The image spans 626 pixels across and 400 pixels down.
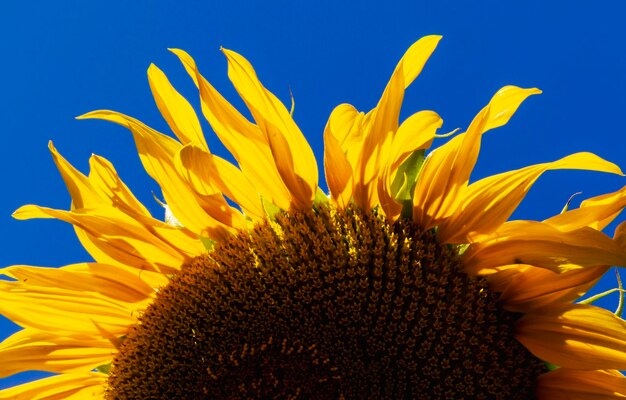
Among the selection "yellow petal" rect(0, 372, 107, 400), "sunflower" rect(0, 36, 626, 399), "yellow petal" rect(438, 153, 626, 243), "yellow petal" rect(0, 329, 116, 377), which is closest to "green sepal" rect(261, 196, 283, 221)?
"sunflower" rect(0, 36, 626, 399)

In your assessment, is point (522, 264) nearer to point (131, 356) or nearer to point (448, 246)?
point (448, 246)

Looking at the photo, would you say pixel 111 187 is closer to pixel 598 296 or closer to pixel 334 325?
pixel 334 325

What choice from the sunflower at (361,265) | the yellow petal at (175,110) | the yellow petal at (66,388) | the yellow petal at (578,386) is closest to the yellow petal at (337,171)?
the sunflower at (361,265)

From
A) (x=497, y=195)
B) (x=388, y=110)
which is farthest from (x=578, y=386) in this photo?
(x=388, y=110)

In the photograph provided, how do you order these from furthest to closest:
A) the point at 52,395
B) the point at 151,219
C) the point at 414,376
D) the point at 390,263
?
the point at 52,395, the point at 151,219, the point at 390,263, the point at 414,376

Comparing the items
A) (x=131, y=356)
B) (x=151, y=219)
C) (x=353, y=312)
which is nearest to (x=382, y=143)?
(x=353, y=312)

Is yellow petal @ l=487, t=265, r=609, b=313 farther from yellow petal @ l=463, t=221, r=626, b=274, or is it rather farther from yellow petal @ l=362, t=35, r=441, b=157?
yellow petal @ l=362, t=35, r=441, b=157
